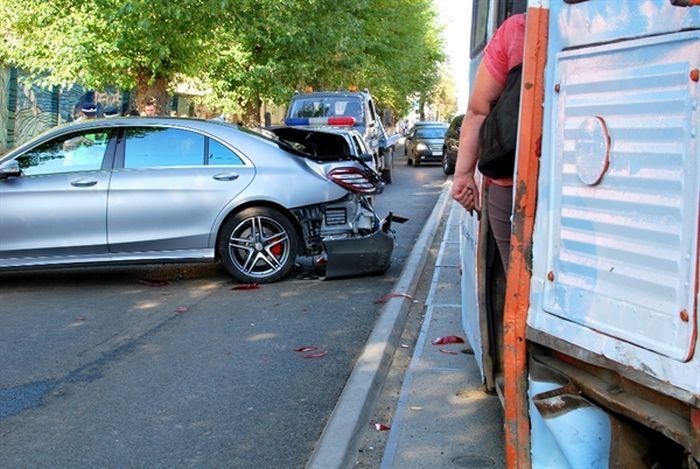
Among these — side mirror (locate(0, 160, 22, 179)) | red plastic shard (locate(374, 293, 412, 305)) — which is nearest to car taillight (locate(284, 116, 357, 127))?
side mirror (locate(0, 160, 22, 179))

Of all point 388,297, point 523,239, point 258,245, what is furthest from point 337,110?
point 523,239

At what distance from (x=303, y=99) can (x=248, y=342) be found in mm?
13860

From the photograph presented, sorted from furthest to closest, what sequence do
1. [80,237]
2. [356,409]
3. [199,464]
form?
[80,237]
[356,409]
[199,464]

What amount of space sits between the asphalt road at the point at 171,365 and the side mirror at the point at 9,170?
1172mm

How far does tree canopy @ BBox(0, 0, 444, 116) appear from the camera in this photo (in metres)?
13.7

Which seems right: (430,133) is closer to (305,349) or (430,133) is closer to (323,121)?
(323,121)

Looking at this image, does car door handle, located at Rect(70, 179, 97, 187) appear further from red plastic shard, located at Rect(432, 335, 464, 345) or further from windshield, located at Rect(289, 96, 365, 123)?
windshield, located at Rect(289, 96, 365, 123)

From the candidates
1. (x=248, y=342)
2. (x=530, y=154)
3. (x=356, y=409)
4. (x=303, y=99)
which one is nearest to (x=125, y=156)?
(x=248, y=342)

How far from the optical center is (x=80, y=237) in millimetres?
8234

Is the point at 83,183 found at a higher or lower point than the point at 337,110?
lower

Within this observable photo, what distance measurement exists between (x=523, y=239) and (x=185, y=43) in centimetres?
1269

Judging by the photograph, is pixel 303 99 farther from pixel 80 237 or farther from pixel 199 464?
pixel 199 464

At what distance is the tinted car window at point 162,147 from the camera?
27.9 feet

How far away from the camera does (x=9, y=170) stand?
8.15 meters
